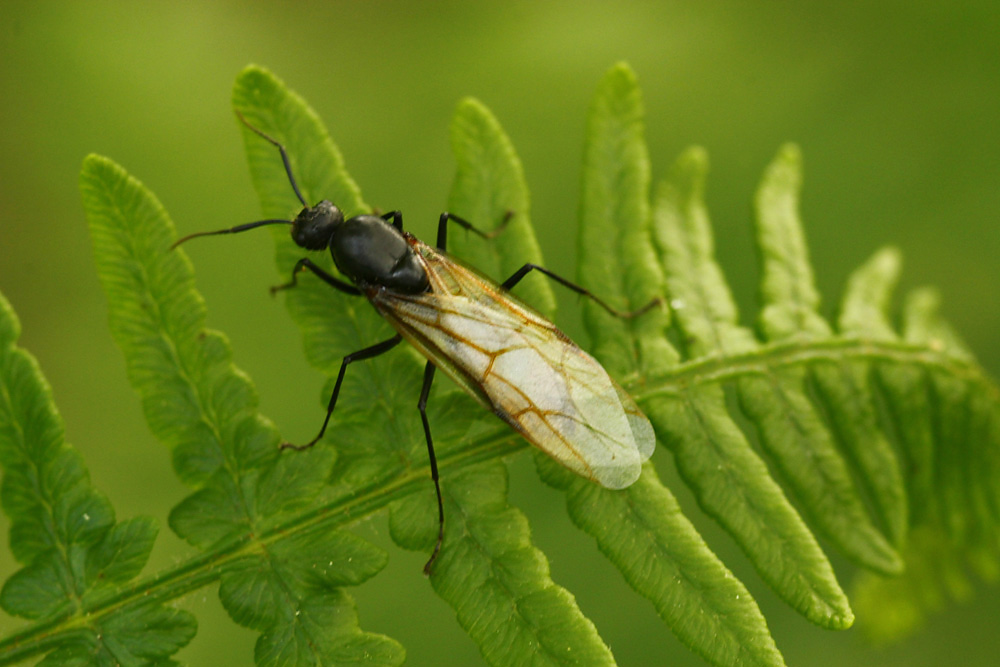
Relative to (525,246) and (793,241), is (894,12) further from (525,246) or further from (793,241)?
(525,246)

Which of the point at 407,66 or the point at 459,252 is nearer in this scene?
Answer: the point at 459,252

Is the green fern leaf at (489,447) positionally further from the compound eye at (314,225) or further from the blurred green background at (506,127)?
the blurred green background at (506,127)

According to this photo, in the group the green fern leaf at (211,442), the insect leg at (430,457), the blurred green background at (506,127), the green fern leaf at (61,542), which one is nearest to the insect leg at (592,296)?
the insect leg at (430,457)

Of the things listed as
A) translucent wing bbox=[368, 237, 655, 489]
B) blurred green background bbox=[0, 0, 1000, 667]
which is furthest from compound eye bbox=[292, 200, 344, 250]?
blurred green background bbox=[0, 0, 1000, 667]

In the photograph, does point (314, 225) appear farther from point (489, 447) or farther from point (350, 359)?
point (489, 447)

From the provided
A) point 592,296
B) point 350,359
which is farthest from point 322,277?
point 592,296

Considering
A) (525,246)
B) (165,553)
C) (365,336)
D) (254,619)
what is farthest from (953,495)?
(165,553)
